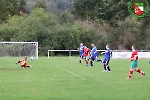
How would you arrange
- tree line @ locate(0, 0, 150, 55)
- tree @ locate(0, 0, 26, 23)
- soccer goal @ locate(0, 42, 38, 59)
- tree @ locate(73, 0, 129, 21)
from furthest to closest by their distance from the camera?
tree @ locate(0, 0, 26, 23), tree @ locate(73, 0, 129, 21), tree line @ locate(0, 0, 150, 55), soccer goal @ locate(0, 42, 38, 59)

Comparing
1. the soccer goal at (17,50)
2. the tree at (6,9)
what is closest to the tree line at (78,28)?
the tree at (6,9)

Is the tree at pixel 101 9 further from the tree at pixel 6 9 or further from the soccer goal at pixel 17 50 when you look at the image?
the soccer goal at pixel 17 50

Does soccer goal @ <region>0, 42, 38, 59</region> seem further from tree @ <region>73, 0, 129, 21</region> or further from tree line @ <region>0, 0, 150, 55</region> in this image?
tree @ <region>73, 0, 129, 21</region>

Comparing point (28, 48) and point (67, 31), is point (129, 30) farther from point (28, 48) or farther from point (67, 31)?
point (28, 48)

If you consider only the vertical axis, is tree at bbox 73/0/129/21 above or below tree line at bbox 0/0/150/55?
above

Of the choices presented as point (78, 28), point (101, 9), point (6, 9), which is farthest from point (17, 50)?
point (101, 9)

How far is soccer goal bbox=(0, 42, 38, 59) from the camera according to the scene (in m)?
48.5

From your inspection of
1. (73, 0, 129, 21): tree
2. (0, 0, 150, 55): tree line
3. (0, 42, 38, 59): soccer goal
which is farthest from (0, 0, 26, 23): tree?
(0, 42, 38, 59): soccer goal

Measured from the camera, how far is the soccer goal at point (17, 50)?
48.5 m

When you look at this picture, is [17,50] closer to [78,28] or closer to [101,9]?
[78,28]

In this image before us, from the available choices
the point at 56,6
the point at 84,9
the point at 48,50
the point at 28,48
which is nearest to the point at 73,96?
the point at 28,48

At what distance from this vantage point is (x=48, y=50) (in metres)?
55.9

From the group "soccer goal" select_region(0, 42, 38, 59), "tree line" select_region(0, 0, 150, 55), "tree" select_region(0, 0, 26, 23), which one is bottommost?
"soccer goal" select_region(0, 42, 38, 59)

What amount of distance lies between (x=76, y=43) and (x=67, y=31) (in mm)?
2358
